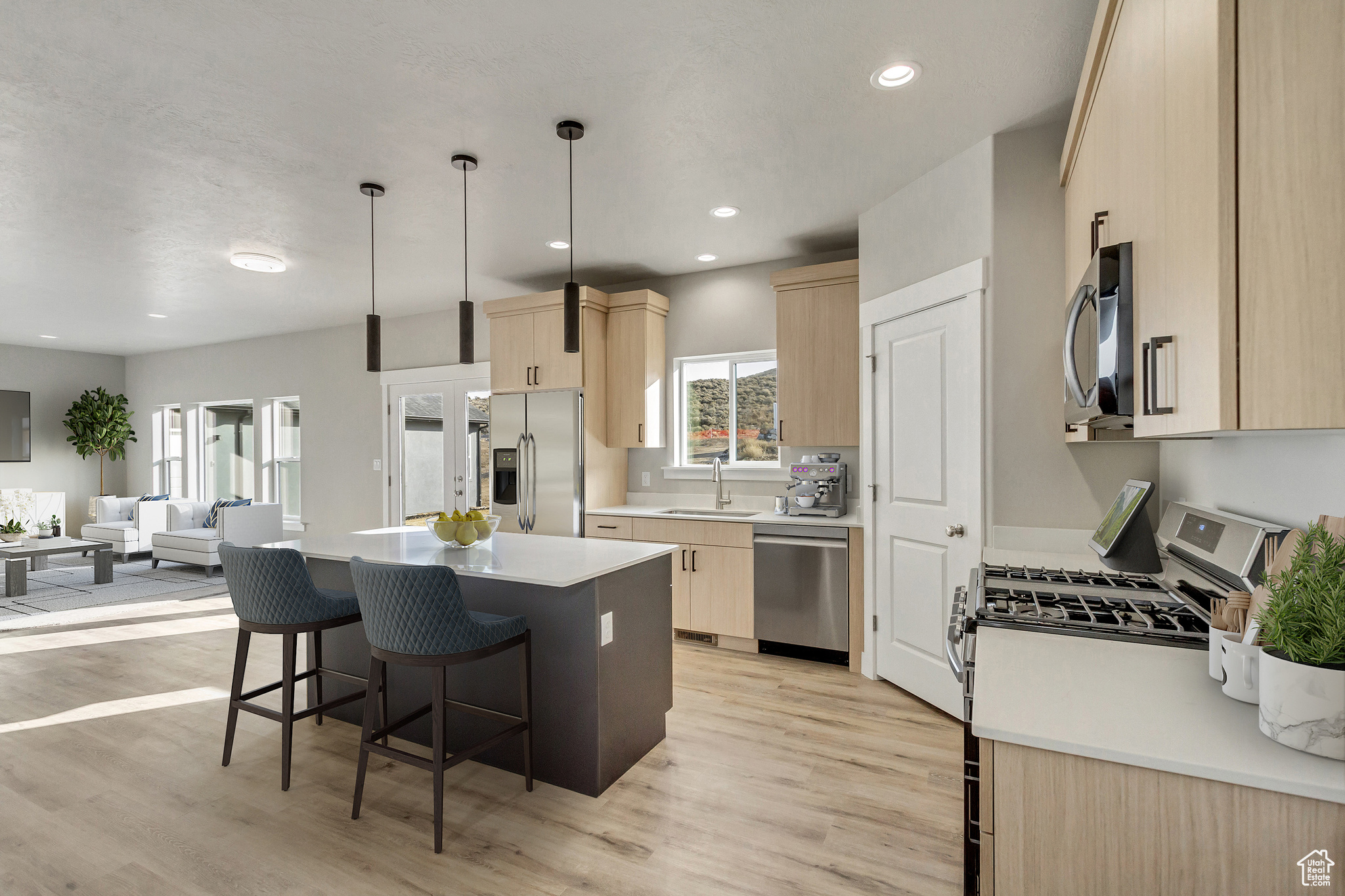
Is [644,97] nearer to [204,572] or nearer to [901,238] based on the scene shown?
[901,238]

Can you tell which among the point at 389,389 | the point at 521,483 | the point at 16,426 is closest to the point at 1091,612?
the point at 521,483

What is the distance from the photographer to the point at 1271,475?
1.57m

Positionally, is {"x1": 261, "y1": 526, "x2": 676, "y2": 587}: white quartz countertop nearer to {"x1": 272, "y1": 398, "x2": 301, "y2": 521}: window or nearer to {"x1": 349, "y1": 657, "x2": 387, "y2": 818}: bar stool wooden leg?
{"x1": 349, "y1": 657, "x2": 387, "y2": 818}: bar stool wooden leg

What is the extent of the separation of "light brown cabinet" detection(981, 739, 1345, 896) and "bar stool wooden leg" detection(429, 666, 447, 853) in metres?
1.61

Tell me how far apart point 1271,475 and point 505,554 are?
2410 mm

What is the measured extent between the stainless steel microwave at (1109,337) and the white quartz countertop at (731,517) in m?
2.21

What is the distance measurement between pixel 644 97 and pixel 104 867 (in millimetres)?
3068

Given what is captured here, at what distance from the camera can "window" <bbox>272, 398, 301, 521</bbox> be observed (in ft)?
24.3

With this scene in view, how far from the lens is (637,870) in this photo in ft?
6.38

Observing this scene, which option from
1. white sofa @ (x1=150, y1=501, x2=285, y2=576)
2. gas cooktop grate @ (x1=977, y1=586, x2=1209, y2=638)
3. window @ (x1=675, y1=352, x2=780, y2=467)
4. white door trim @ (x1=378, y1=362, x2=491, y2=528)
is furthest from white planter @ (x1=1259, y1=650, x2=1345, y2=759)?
white sofa @ (x1=150, y1=501, x2=285, y2=576)

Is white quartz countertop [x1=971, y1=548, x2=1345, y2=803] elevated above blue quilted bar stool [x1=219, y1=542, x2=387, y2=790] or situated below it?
above

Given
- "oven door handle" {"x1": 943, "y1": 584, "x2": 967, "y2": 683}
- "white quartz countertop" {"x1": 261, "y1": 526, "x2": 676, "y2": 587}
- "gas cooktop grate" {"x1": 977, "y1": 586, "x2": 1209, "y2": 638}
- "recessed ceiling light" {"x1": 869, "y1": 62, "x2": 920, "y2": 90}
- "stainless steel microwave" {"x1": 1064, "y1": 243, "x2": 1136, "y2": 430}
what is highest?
"recessed ceiling light" {"x1": 869, "y1": 62, "x2": 920, "y2": 90}

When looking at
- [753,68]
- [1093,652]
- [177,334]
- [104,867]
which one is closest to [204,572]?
[177,334]

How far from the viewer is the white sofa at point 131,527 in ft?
23.2
